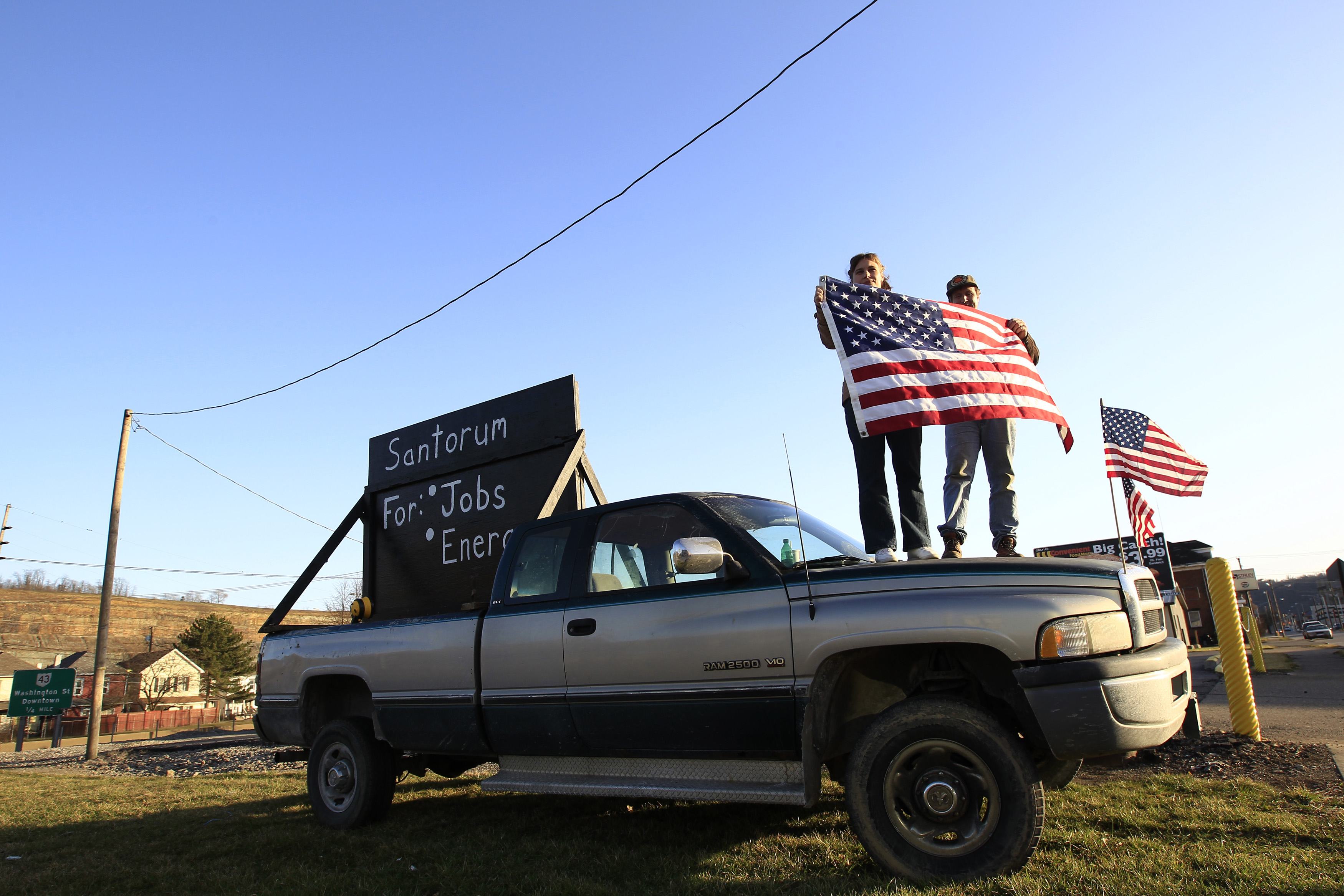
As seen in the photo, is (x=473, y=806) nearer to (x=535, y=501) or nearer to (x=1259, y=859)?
(x=535, y=501)

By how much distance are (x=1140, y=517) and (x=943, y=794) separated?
517 inches

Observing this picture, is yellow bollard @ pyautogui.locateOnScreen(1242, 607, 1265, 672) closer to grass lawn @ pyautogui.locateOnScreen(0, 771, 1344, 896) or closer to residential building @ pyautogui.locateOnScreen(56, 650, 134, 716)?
grass lawn @ pyautogui.locateOnScreen(0, 771, 1344, 896)

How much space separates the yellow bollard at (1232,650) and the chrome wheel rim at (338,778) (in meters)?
6.80

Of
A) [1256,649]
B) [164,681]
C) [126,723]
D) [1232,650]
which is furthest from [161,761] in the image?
[164,681]

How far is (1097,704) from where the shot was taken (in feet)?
10.4

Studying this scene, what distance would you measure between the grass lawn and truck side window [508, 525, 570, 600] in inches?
56.0

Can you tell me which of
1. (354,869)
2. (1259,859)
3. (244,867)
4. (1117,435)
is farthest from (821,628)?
(1117,435)

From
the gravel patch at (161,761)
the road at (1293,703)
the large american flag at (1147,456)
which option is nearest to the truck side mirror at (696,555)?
the road at (1293,703)

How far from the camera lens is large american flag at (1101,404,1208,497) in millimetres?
10867

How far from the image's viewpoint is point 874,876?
343cm

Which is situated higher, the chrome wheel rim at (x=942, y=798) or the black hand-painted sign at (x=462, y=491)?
the black hand-painted sign at (x=462, y=491)

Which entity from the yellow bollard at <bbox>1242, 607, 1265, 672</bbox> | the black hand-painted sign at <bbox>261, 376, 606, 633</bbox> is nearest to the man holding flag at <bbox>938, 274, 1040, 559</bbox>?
the black hand-painted sign at <bbox>261, 376, 606, 633</bbox>

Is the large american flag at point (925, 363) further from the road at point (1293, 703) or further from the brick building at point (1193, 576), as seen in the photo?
the brick building at point (1193, 576)

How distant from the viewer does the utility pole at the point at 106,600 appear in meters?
17.2
